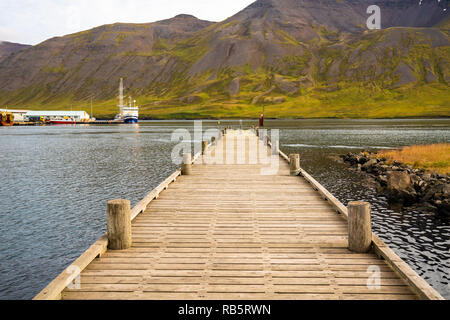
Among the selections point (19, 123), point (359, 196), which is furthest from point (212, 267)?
point (19, 123)

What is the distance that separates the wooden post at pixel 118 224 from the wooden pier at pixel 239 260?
11 cm

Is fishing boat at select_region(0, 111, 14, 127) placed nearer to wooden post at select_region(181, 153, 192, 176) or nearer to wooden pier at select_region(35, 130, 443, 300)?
wooden post at select_region(181, 153, 192, 176)

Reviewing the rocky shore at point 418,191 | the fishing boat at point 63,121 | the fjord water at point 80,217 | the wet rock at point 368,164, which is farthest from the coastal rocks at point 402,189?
the fishing boat at point 63,121

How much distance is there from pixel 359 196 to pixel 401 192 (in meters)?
2.39

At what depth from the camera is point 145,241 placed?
10.1 meters

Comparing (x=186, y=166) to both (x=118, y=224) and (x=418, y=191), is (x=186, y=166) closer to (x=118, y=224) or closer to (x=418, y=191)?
(x=118, y=224)

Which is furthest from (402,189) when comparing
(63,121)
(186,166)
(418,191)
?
(63,121)

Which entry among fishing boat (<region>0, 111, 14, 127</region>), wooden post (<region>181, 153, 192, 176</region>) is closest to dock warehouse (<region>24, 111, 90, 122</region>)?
fishing boat (<region>0, 111, 14, 127</region>)

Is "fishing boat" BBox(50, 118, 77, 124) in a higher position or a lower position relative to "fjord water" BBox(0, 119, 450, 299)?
higher

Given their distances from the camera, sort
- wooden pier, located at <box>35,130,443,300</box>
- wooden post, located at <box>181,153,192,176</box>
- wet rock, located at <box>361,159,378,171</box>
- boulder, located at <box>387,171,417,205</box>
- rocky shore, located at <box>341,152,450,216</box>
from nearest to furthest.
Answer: wooden pier, located at <box>35,130,443,300</box>, rocky shore, located at <box>341,152,450,216</box>, wooden post, located at <box>181,153,192,176</box>, boulder, located at <box>387,171,417,205</box>, wet rock, located at <box>361,159,378,171</box>

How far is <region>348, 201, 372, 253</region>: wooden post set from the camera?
8.99 meters

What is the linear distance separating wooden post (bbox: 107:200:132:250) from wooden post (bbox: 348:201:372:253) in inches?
210

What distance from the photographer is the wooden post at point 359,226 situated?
8.99 meters
